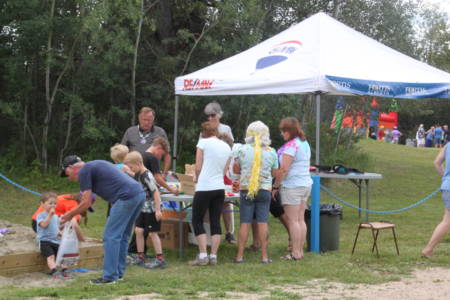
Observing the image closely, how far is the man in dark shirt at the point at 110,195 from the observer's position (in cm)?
619

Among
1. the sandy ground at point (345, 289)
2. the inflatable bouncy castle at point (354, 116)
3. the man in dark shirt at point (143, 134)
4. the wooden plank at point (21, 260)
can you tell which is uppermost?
the inflatable bouncy castle at point (354, 116)

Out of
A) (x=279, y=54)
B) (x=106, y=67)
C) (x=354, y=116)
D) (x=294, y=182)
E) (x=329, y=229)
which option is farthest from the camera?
(x=354, y=116)

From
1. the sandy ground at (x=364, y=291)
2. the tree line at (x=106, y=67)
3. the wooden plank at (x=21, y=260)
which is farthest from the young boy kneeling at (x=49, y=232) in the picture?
the tree line at (x=106, y=67)

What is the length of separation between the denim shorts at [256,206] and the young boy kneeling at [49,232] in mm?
1981

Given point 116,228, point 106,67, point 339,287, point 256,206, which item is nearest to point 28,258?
point 116,228

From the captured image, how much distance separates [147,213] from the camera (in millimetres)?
7676

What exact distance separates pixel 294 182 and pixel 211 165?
116 cm

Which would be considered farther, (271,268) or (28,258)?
(271,268)

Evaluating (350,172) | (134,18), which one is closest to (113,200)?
(350,172)

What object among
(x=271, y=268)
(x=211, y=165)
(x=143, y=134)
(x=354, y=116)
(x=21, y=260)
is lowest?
(x=271, y=268)

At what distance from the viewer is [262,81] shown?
9.18 metres

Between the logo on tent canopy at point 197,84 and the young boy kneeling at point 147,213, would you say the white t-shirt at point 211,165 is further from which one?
the logo on tent canopy at point 197,84

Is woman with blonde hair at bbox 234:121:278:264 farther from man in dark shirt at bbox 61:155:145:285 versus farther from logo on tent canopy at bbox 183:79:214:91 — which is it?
logo on tent canopy at bbox 183:79:214:91

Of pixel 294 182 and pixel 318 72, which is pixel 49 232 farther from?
pixel 318 72
